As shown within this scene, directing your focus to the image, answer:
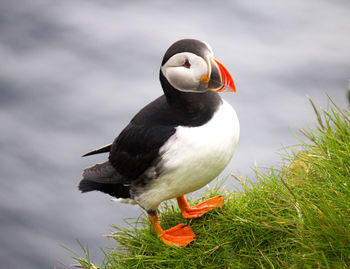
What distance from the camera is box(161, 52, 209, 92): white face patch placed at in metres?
2.99

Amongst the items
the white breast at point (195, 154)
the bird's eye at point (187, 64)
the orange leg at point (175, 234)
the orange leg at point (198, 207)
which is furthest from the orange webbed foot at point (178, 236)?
the bird's eye at point (187, 64)

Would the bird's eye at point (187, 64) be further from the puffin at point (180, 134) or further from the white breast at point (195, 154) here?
the white breast at point (195, 154)

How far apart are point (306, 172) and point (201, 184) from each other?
2.77 ft

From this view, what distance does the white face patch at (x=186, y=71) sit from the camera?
299 cm

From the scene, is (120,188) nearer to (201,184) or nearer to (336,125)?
(201,184)

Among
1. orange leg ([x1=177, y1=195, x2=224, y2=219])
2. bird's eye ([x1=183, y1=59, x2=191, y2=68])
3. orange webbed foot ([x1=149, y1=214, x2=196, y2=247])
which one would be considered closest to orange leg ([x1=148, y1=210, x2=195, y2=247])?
orange webbed foot ([x1=149, y1=214, x2=196, y2=247])

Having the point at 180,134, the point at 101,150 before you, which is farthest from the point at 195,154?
the point at 101,150

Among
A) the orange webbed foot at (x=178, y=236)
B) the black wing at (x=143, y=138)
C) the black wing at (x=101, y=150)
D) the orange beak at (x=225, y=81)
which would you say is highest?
the orange beak at (x=225, y=81)

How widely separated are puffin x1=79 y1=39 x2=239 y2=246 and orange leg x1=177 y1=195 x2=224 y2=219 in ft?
0.61

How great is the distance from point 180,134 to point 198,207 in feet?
2.94

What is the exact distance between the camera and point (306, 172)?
3516 millimetres

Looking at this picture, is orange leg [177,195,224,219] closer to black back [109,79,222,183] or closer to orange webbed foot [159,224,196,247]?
orange webbed foot [159,224,196,247]

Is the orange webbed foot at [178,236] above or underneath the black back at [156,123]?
underneath

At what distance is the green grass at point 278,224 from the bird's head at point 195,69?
776 mm
